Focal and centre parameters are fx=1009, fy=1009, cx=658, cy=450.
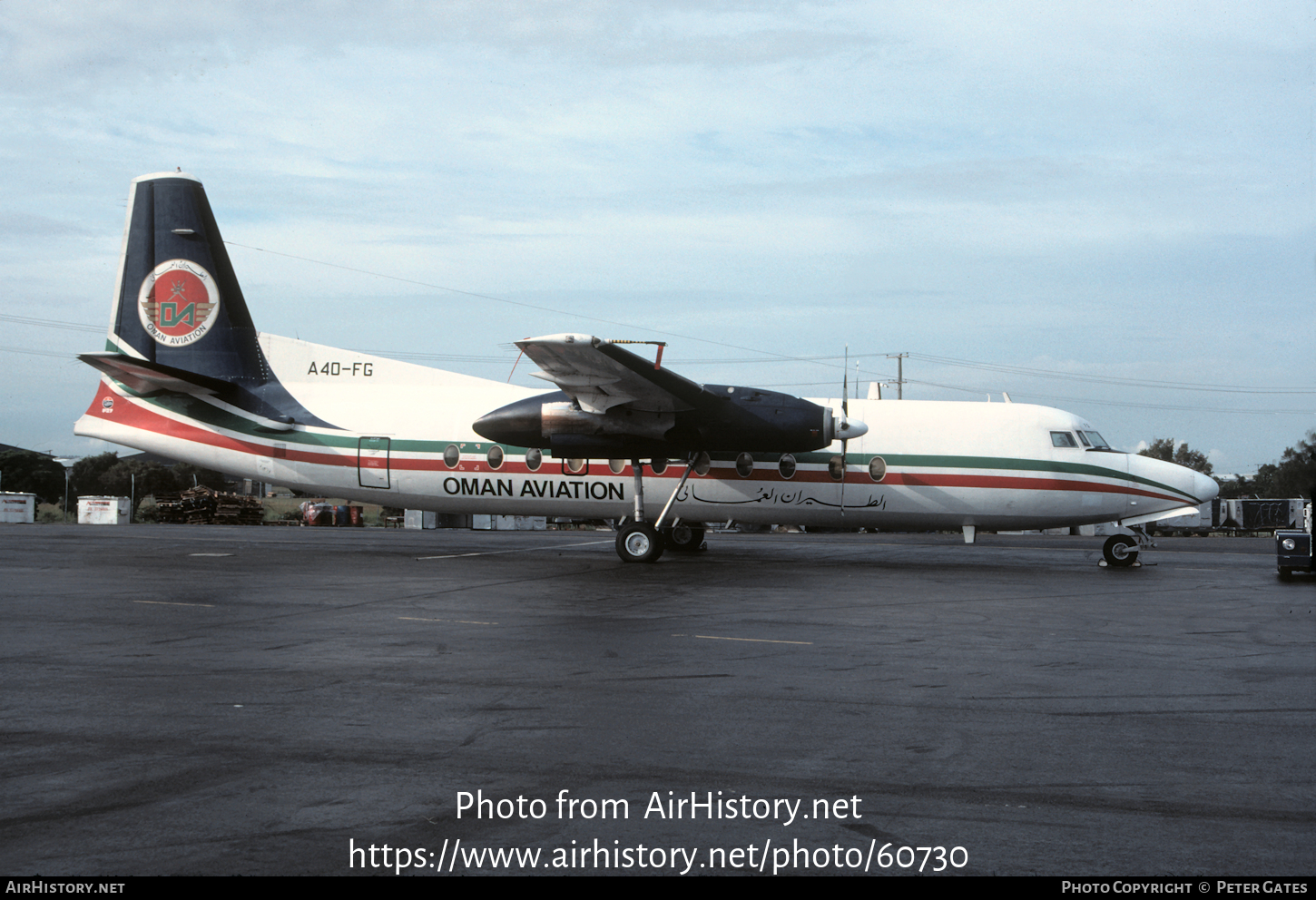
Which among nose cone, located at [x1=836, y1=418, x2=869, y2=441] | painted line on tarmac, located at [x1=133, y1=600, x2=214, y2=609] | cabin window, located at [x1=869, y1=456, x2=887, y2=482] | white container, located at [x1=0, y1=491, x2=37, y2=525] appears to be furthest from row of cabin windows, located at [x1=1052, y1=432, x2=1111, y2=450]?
white container, located at [x1=0, y1=491, x2=37, y2=525]

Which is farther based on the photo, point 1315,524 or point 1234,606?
point 1234,606

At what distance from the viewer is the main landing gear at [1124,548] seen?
2216cm

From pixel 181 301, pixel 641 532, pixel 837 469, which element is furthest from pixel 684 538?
pixel 181 301

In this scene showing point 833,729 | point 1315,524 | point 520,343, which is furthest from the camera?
point 520,343

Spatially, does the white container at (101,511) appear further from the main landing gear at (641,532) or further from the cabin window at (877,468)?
the cabin window at (877,468)

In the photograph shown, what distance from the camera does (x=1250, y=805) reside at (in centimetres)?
514

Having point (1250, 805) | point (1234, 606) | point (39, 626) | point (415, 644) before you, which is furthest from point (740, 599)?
point (1250, 805)

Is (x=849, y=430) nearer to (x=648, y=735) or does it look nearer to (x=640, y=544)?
(x=640, y=544)

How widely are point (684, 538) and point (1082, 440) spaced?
370 inches

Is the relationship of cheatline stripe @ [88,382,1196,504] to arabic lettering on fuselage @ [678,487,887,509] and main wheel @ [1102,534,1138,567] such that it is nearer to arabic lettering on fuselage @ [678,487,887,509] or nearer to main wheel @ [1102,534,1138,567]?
arabic lettering on fuselage @ [678,487,887,509]

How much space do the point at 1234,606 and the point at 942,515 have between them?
8012 millimetres

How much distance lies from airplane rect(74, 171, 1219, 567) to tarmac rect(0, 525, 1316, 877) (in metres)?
7.09

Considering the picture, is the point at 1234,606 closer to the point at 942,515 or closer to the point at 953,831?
the point at 942,515

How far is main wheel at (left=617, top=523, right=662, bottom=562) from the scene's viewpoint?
70.0 ft
